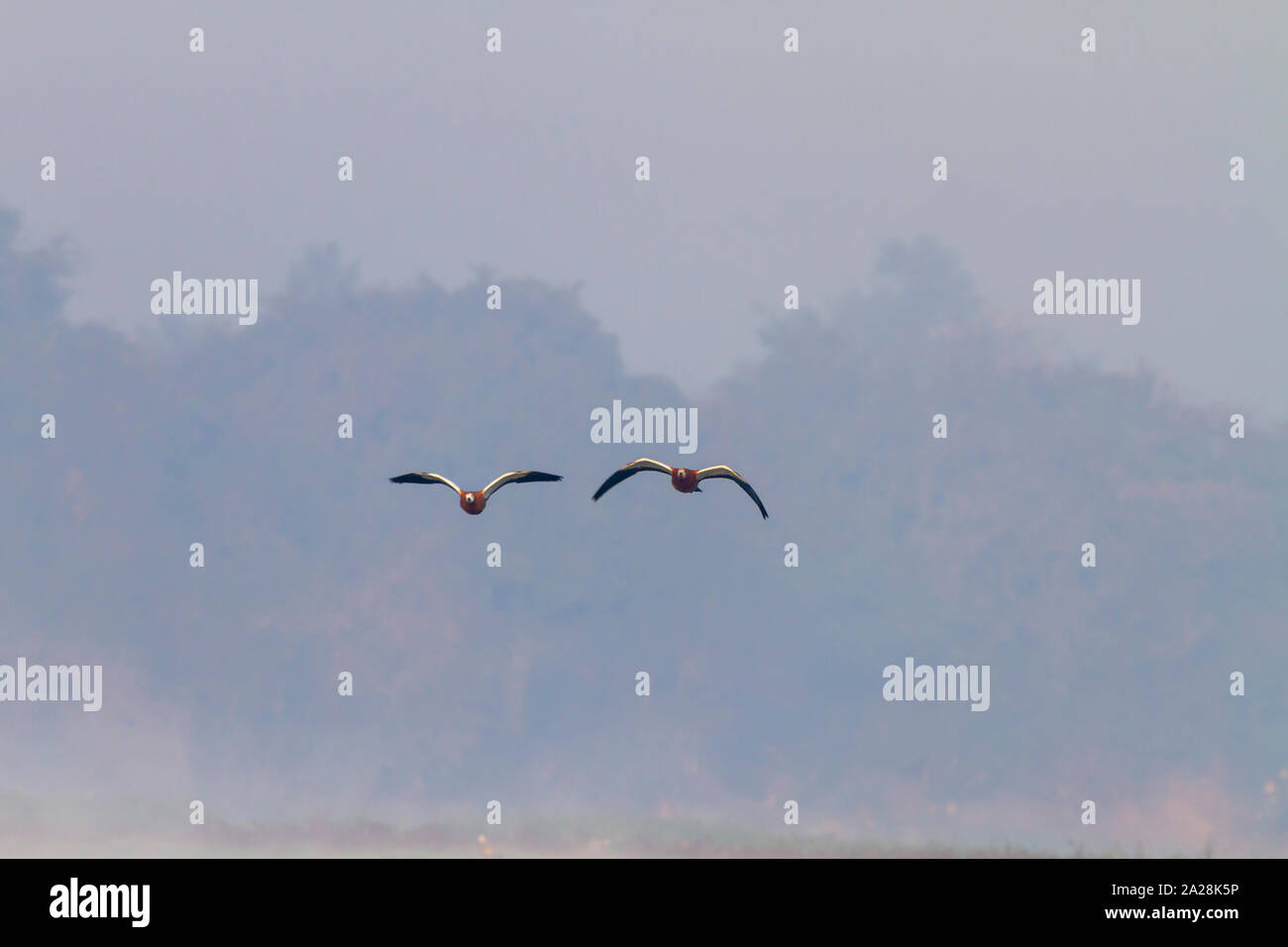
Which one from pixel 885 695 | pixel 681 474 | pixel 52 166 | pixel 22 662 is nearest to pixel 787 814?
pixel 885 695

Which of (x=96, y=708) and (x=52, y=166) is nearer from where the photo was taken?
(x=52, y=166)

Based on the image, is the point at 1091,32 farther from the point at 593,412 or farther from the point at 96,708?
the point at 96,708

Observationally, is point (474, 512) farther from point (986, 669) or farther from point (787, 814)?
point (986, 669)

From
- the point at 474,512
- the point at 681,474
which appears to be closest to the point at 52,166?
the point at 474,512

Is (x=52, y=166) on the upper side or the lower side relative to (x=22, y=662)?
upper

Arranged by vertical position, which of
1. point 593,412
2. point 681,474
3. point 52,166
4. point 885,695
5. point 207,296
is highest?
point 52,166
